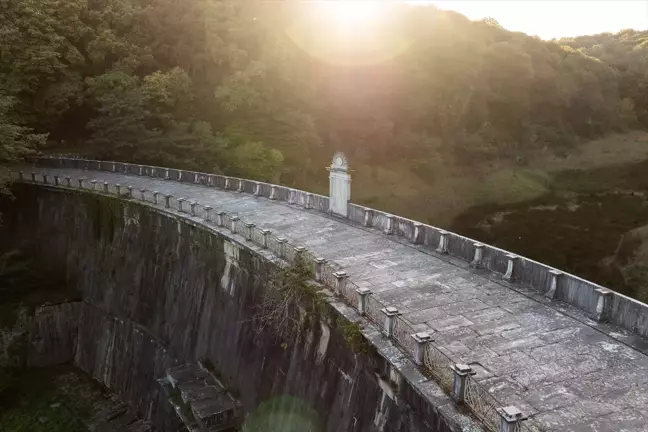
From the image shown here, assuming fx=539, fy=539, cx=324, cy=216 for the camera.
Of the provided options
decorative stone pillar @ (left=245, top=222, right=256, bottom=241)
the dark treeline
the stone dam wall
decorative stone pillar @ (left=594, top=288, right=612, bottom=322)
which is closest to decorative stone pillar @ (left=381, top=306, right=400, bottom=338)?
the stone dam wall

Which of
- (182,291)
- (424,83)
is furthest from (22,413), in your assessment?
(424,83)

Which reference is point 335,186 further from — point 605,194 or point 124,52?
point 605,194

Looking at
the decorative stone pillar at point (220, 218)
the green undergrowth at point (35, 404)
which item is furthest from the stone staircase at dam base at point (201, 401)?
the green undergrowth at point (35, 404)

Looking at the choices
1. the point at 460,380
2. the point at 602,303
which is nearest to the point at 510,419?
the point at 460,380

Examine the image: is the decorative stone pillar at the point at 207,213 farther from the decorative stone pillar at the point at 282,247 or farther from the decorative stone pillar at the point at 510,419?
the decorative stone pillar at the point at 510,419

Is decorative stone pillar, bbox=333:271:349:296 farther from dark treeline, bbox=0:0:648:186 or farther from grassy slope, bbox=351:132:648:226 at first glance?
grassy slope, bbox=351:132:648:226
